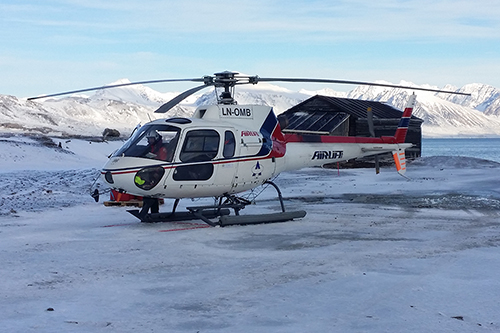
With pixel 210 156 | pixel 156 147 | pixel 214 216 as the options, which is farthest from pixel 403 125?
pixel 156 147

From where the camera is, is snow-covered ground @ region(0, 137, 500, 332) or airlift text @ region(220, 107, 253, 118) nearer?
snow-covered ground @ region(0, 137, 500, 332)

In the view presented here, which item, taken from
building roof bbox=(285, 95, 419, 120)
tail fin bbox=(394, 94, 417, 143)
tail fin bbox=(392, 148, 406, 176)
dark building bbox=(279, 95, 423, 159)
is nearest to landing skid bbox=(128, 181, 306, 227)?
tail fin bbox=(392, 148, 406, 176)

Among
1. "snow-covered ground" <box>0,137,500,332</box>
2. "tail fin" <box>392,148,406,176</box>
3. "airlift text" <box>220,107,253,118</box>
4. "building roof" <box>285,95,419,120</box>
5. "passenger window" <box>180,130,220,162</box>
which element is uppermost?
"building roof" <box>285,95,419,120</box>

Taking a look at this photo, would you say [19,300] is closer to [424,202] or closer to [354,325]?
[354,325]

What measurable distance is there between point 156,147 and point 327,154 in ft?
15.9

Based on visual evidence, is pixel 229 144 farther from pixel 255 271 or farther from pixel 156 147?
pixel 255 271

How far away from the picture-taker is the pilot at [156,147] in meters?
11.5

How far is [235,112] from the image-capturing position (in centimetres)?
1290

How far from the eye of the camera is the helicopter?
11.4 m

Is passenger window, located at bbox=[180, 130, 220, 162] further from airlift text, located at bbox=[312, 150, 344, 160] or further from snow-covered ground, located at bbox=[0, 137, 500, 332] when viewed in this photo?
airlift text, located at bbox=[312, 150, 344, 160]

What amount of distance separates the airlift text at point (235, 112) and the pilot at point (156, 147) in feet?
5.75

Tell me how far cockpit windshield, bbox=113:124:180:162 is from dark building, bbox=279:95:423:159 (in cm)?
2242

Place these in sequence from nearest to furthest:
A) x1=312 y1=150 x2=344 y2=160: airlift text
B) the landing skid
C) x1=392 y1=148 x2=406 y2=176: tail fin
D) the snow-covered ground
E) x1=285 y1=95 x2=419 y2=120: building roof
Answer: the snow-covered ground → the landing skid → x1=312 y1=150 x2=344 y2=160: airlift text → x1=392 y1=148 x2=406 y2=176: tail fin → x1=285 y1=95 x2=419 y2=120: building roof

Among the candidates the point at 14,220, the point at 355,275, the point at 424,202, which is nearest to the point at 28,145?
the point at 14,220
